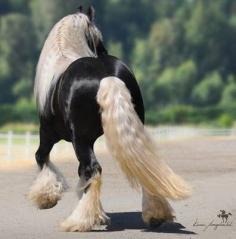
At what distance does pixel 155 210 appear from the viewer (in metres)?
9.44

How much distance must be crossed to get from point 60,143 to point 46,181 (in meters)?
23.1

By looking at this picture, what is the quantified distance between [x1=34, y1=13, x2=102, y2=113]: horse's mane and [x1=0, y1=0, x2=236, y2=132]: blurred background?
83.9m

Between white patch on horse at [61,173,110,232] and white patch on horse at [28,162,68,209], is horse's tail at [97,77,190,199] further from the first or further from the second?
white patch on horse at [28,162,68,209]

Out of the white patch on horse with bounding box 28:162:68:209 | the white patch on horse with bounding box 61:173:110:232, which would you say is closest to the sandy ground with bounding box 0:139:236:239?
Answer: the white patch on horse with bounding box 61:173:110:232

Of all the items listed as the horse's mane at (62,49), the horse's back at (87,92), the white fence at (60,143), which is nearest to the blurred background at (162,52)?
the white fence at (60,143)

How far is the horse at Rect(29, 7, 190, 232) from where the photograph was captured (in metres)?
9.19

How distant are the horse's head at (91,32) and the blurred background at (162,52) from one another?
274 ft

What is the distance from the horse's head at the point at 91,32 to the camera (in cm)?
1072

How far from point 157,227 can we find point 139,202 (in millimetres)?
3284

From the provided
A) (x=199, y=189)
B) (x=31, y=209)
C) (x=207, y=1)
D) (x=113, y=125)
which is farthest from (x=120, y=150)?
(x=207, y=1)

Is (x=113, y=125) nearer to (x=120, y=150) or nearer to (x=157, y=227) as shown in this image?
(x=120, y=150)
